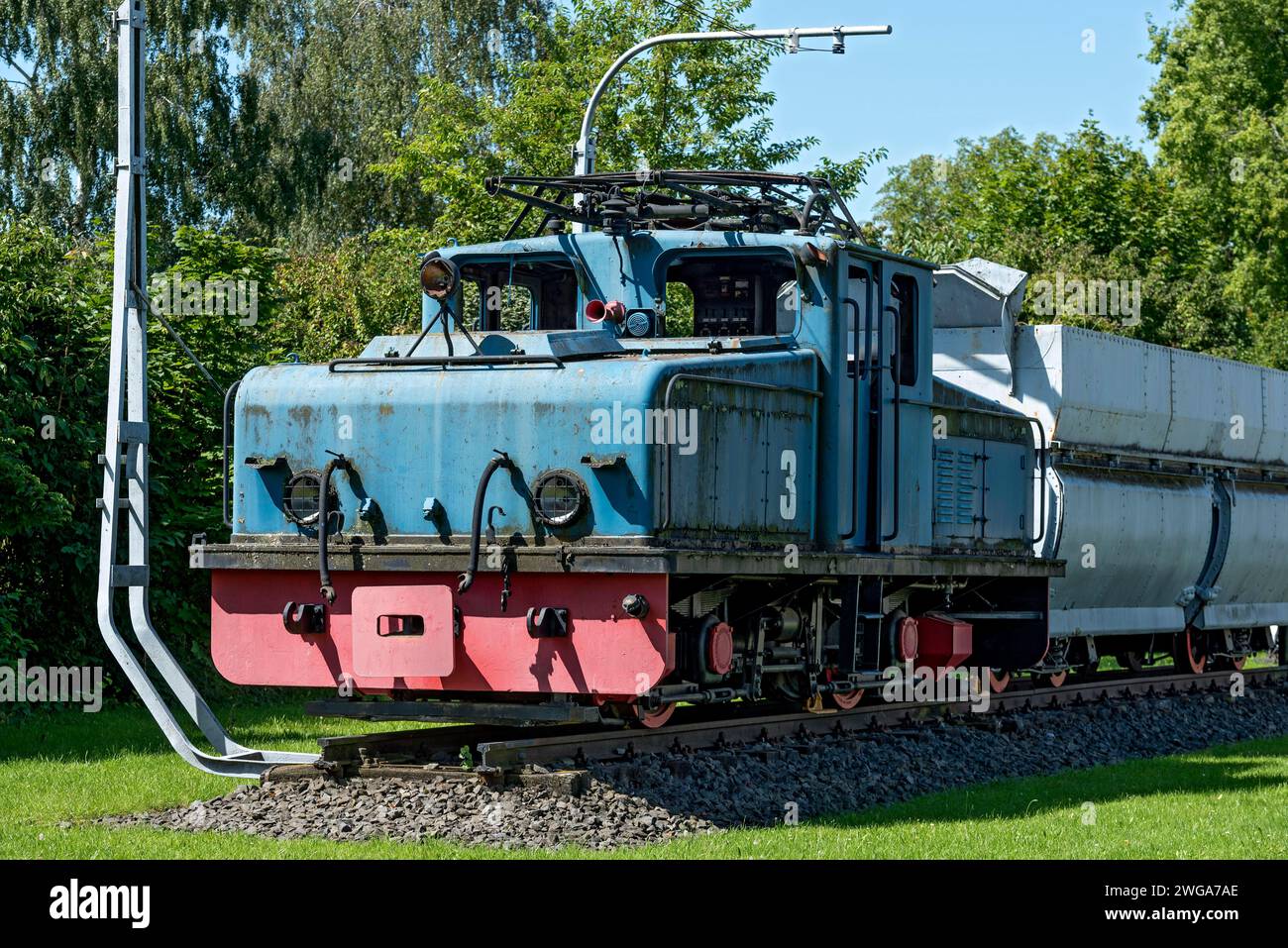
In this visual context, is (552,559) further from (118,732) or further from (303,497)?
(118,732)

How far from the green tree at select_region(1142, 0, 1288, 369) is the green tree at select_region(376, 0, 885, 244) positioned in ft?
47.6

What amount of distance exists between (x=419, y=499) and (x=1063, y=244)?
3040 centimetres

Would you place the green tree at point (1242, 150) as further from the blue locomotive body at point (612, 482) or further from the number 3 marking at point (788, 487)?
the number 3 marking at point (788, 487)

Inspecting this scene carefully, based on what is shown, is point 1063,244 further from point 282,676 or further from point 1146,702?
point 282,676

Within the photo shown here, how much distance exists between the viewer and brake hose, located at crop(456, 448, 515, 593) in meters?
10.2

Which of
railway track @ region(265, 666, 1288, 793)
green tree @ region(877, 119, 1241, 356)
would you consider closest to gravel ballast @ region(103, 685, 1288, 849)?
railway track @ region(265, 666, 1288, 793)

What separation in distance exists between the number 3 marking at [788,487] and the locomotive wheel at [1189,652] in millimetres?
10178

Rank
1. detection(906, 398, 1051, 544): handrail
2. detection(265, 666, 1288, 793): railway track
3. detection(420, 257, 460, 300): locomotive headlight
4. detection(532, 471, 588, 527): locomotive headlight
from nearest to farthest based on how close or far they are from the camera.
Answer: detection(532, 471, 588, 527): locomotive headlight → detection(265, 666, 1288, 793): railway track → detection(420, 257, 460, 300): locomotive headlight → detection(906, 398, 1051, 544): handrail

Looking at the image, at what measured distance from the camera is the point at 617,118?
25000mm

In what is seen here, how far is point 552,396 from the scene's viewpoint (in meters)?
10.4

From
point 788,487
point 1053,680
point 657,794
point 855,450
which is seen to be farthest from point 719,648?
point 1053,680

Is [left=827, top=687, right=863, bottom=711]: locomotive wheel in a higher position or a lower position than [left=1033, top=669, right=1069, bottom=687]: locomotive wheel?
higher

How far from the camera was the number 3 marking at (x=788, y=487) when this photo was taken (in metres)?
11.6

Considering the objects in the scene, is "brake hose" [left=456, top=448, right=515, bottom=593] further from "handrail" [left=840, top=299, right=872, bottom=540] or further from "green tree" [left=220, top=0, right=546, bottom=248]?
"green tree" [left=220, top=0, right=546, bottom=248]
